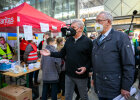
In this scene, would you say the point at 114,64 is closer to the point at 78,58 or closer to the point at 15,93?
the point at 78,58

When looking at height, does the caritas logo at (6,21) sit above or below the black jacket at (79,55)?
above

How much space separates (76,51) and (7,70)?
250 cm

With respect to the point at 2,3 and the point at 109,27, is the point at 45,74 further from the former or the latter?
the point at 2,3

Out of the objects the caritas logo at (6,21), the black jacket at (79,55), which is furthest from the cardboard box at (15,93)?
the caritas logo at (6,21)

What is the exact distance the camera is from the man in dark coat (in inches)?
55.1

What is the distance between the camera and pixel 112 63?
1480 millimetres

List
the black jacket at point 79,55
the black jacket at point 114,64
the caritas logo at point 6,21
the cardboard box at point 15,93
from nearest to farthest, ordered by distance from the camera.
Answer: the black jacket at point 114,64 → the black jacket at point 79,55 → the cardboard box at point 15,93 → the caritas logo at point 6,21

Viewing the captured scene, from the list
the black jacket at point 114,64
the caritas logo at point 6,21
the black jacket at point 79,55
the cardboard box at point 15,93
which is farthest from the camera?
the caritas logo at point 6,21

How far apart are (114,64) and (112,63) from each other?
28mm

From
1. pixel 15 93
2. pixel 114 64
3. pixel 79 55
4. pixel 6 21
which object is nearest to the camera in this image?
pixel 114 64

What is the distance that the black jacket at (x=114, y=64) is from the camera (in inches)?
54.9

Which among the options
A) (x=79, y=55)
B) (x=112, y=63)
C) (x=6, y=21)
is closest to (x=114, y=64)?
(x=112, y=63)

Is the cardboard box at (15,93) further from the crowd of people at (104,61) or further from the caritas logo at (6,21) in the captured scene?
the caritas logo at (6,21)

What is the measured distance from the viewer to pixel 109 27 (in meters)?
1.63
